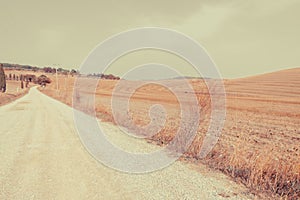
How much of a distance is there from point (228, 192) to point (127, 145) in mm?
5178

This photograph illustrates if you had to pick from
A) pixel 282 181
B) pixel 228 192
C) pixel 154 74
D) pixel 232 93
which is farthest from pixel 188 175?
pixel 232 93

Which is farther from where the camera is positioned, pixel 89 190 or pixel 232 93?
pixel 232 93

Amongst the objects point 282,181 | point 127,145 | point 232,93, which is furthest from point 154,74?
point 232,93

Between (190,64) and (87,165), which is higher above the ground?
(190,64)

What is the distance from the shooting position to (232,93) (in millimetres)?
74812

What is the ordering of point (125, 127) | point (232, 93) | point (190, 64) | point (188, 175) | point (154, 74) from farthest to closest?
point (232, 93) < point (125, 127) < point (154, 74) < point (190, 64) < point (188, 175)

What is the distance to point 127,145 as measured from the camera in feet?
33.4

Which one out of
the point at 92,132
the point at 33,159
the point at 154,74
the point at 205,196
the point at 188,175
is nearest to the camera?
the point at 205,196

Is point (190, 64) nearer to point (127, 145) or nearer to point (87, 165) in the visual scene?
point (127, 145)

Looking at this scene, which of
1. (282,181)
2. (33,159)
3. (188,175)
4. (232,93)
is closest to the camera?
(282,181)

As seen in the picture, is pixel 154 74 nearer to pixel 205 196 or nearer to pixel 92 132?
pixel 92 132

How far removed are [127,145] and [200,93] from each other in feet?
10.4

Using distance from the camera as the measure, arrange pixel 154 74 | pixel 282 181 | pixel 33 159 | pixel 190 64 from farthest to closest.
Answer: pixel 154 74 → pixel 190 64 → pixel 33 159 → pixel 282 181

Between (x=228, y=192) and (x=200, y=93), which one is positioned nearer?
(x=228, y=192)
